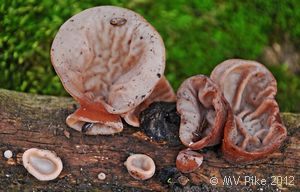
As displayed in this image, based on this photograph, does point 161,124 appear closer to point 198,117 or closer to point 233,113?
point 198,117

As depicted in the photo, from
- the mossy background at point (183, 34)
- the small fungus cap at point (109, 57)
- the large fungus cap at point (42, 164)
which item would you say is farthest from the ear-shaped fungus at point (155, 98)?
the mossy background at point (183, 34)

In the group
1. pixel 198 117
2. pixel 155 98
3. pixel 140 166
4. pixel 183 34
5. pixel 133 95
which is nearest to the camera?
pixel 133 95

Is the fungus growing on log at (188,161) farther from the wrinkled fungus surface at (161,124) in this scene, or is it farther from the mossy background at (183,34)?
the mossy background at (183,34)

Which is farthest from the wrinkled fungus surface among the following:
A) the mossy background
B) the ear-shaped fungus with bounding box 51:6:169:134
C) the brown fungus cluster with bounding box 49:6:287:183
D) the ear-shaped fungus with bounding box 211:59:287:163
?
the mossy background

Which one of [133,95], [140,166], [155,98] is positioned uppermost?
[133,95]

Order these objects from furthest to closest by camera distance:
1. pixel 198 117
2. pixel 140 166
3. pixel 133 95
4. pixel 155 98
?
pixel 155 98 → pixel 198 117 → pixel 140 166 → pixel 133 95

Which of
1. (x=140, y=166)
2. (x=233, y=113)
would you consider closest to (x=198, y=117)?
(x=233, y=113)

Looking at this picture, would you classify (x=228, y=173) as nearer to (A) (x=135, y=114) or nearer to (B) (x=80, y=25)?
(A) (x=135, y=114)
